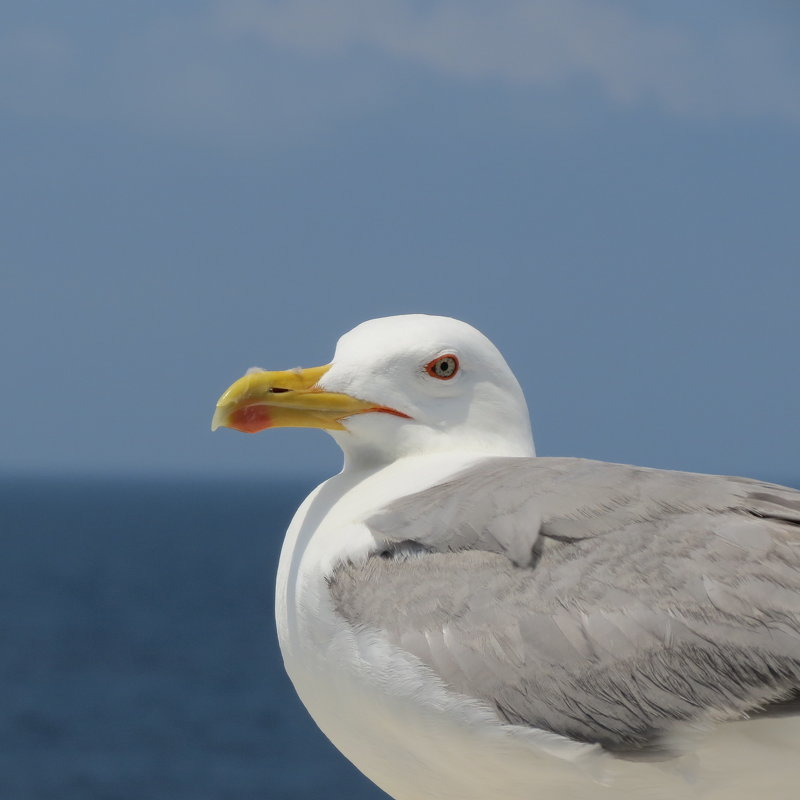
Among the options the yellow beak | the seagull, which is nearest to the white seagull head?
the yellow beak

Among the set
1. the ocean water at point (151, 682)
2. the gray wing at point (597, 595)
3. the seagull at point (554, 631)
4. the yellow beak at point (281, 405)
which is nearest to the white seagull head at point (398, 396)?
the yellow beak at point (281, 405)

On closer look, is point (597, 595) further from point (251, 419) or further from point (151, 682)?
point (151, 682)

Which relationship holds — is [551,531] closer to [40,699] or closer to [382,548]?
[382,548]

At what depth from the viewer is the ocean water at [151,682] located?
41.2m

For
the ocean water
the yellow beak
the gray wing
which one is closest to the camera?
the gray wing

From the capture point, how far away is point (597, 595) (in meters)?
3.47

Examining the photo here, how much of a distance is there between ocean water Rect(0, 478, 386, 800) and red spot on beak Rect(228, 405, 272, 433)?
34.8 metres

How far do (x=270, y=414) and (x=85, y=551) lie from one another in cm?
8695

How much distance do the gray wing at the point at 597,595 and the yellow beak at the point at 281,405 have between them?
0.48m

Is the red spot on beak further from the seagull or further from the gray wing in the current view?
the gray wing

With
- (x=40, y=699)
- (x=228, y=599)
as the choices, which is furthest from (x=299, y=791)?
(x=228, y=599)

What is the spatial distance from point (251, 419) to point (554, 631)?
4.10 ft

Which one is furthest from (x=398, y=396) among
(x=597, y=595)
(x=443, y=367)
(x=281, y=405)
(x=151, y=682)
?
(x=151, y=682)

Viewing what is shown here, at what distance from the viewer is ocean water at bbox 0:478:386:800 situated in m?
41.2
